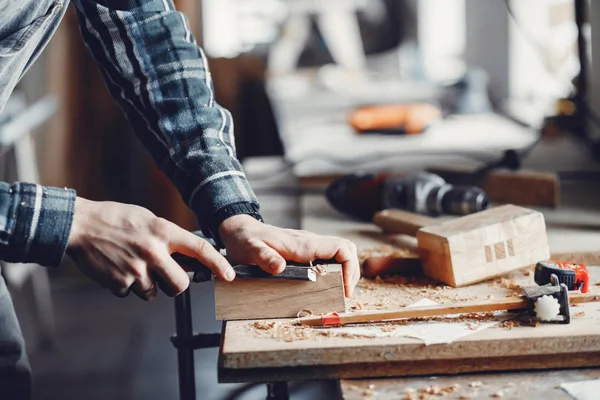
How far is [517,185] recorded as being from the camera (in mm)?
1553

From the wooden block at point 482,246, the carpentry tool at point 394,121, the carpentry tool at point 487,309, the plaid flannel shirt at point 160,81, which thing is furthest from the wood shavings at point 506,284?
the carpentry tool at point 394,121

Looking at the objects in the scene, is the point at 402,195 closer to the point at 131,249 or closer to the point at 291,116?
the point at 131,249

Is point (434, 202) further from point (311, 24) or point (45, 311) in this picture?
point (311, 24)

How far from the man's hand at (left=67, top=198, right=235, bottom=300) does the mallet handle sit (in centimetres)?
42

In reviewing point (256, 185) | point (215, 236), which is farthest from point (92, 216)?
point (256, 185)

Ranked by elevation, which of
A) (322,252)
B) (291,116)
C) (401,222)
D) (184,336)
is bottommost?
(291,116)

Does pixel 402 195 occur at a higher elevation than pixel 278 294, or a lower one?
lower

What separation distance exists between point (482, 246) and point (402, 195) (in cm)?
42

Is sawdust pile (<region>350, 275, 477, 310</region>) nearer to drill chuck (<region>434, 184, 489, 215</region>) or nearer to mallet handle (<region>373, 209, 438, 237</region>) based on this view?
mallet handle (<region>373, 209, 438, 237</region>)

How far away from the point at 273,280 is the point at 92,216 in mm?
229

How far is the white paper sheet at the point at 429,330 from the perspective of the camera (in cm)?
80

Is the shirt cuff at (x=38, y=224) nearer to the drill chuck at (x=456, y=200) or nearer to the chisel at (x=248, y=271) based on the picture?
the chisel at (x=248, y=271)

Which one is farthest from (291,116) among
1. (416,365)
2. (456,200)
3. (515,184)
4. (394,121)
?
(416,365)

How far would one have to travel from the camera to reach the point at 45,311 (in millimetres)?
3146
